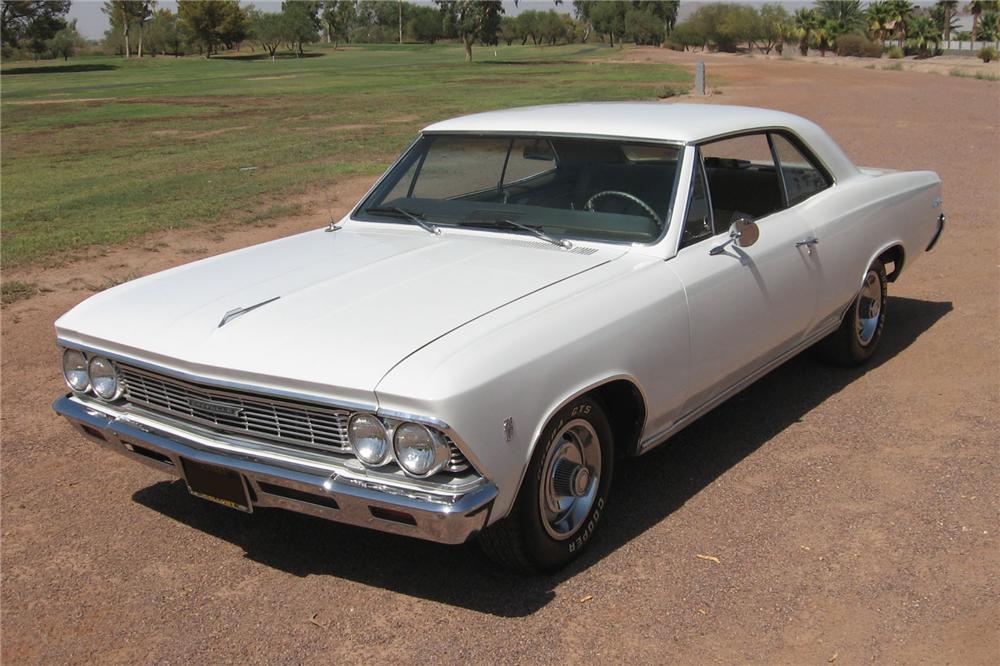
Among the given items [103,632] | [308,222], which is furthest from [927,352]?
[308,222]

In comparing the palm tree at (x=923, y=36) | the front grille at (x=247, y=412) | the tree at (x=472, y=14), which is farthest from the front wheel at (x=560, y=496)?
the palm tree at (x=923, y=36)

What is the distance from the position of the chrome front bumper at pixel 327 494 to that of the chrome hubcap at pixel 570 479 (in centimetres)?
43

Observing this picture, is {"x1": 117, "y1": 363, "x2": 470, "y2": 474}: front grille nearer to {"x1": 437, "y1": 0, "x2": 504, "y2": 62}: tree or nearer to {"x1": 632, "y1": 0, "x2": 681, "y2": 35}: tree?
{"x1": 437, "y1": 0, "x2": 504, "y2": 62}: tree

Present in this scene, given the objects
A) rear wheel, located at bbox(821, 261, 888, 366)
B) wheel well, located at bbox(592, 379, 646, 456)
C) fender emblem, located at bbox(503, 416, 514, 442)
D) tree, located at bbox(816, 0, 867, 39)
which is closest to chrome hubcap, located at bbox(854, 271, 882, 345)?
rear wheel, located at bbox(821, 261, 888, 366)

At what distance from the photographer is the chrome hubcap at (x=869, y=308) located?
5.82m

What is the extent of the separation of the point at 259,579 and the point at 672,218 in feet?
7.24

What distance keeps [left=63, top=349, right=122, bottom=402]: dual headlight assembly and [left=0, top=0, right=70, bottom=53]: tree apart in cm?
7678

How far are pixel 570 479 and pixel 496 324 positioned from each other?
0.65 meters

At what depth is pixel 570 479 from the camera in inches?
144

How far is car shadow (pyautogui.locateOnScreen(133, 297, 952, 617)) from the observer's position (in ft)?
12.2

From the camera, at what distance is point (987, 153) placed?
47.9 feet

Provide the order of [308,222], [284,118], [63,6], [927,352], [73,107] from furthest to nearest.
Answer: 1. [63,6]
2. [73,107]
3. [284,118]
4. [308,222]
5. [927,352]

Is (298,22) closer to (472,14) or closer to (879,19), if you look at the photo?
(472,14)

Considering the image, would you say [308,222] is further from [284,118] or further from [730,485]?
[284,118]
